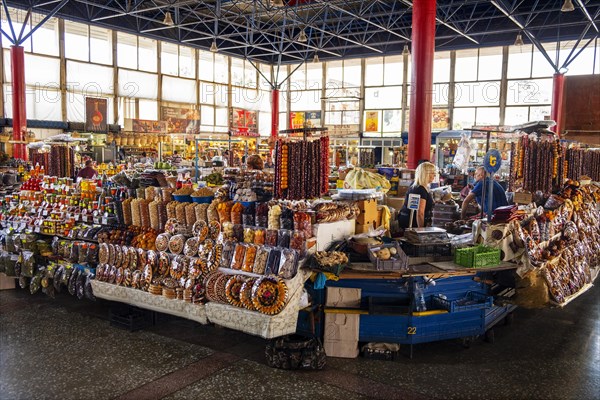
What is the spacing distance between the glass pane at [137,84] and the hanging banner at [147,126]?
1288mm

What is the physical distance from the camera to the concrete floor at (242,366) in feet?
13.0

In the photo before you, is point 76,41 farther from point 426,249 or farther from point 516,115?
point 426,249

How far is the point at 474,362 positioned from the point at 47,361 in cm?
379

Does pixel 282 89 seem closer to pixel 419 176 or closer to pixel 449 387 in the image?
pixel 419 176

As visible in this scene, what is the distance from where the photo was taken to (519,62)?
2238cm

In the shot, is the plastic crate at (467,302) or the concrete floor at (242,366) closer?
the concrete floor at (242,366)

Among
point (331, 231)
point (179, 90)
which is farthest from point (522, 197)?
point (179, 90)

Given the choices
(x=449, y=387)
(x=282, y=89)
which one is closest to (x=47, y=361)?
(x=449, y=387)

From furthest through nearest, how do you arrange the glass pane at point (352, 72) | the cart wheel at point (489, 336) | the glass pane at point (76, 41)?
the glass pane at point (352, 72) < the glass pane at point (76, 41) < the cart wheel at point (489, 336)

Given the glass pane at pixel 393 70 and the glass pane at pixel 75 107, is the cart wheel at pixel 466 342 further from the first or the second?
the glass pane at pixel 393 70

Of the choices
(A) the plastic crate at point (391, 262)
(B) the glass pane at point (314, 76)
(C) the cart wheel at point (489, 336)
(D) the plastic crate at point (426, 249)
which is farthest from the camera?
(B) the glass pane at point (314, 76)

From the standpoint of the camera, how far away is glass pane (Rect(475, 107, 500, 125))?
23.0m

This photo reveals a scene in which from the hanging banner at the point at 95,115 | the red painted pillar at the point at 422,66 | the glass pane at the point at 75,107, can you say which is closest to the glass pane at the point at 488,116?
the red painted pillar at the point at 422,66

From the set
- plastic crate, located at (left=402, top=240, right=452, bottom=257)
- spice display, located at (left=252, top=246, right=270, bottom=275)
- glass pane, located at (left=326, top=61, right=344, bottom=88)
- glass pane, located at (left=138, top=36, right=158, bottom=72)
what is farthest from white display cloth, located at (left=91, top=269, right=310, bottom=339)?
glass pane, located at (left=326, top=61, right=344, bottom=88)
